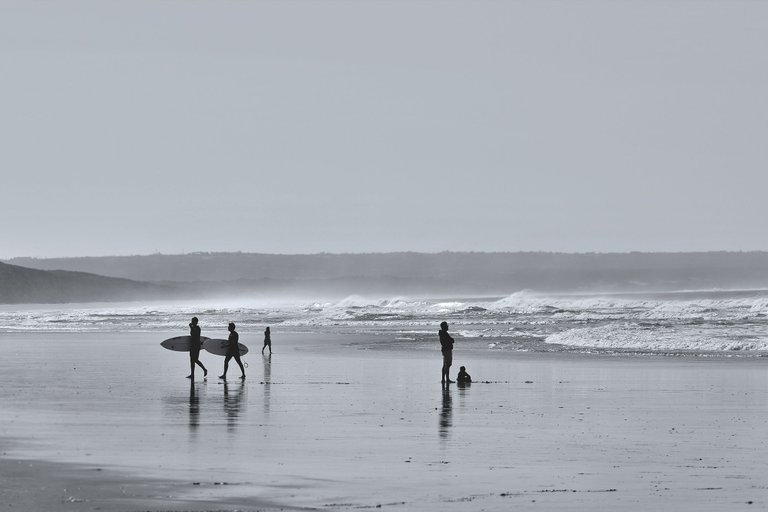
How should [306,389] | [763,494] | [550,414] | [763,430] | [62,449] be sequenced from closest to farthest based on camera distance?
[763,494]
[62,449]
[763,430]
[550,414]
[306,389]

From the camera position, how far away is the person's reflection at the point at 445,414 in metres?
18.0

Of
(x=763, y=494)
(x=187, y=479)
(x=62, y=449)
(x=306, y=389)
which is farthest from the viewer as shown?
(x=306, y=389)

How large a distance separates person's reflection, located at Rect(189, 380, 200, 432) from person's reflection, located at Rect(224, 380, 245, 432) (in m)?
0.50

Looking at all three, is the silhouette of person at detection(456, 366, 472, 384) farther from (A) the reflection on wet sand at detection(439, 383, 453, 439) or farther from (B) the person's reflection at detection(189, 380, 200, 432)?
(B) the person's reflection at detection(189, 380, 200, 432)

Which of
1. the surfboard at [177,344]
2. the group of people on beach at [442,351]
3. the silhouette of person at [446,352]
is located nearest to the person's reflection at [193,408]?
the group of people on beach at [442,351]

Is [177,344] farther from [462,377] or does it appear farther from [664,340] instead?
[664,340]

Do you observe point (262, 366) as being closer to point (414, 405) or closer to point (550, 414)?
point (414, 405)

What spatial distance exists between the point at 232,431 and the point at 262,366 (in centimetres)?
1695

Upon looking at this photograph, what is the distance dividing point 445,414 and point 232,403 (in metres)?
4.49

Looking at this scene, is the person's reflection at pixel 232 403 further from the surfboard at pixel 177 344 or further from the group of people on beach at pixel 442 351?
the surfboard at pixel 177 344

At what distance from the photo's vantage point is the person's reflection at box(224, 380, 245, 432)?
63.1 ft

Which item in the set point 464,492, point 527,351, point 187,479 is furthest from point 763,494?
point 527,351

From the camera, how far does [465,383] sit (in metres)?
27.1

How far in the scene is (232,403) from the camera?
2281 cm
